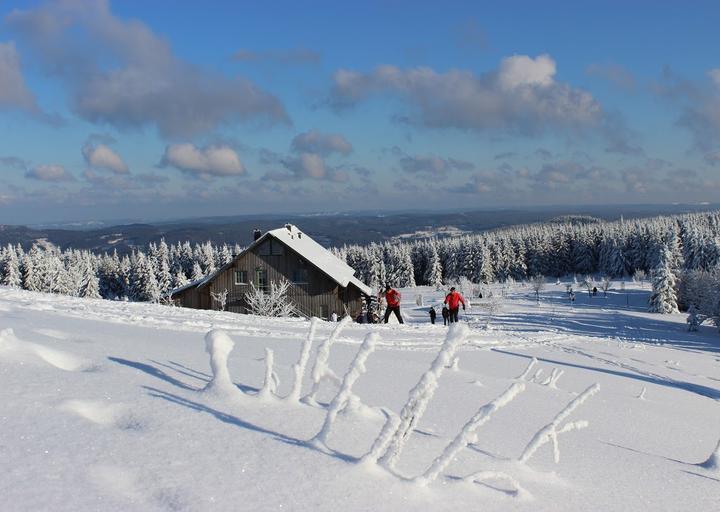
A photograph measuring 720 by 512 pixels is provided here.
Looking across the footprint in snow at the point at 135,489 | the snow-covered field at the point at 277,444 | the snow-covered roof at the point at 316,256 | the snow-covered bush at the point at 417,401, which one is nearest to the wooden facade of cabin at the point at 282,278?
the snow-covered roof at the point at 316,256

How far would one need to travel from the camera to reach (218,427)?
2854 mm

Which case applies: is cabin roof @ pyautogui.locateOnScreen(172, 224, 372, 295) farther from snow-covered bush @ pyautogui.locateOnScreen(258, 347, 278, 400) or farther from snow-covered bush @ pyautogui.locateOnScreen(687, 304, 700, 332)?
snow-covered bush @ pyautogui.locateOnScreen(258, 347, 278, 400)

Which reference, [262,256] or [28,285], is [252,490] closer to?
[262,256]

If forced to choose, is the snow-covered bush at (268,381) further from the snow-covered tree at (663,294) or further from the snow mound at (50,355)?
the snow-covered tree at (663,294)

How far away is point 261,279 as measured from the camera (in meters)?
33.0

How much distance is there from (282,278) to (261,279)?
144 cm

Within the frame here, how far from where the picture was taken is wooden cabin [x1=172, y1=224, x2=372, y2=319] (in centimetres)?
3241

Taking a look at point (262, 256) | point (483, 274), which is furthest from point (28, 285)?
point (483, 274)

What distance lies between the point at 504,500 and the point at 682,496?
128 cm

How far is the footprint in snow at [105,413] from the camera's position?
2.82 meters

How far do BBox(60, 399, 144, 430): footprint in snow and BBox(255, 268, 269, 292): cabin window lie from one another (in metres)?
30.2

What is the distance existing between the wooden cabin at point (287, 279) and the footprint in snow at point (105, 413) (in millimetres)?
29049

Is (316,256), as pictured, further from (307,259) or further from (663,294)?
(663,294)

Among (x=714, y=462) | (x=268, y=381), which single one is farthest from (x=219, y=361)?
(x=714, y=462)
